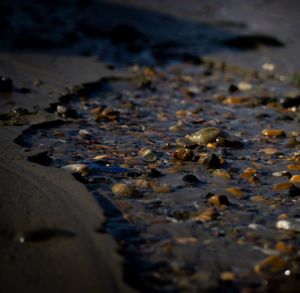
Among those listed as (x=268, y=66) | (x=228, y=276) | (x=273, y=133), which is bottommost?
(x=228, y=276)

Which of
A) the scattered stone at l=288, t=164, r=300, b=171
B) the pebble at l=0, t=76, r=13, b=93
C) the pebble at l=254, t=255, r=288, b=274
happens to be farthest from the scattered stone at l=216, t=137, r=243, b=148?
the pebble at l=0, t=76, r=13, b=93

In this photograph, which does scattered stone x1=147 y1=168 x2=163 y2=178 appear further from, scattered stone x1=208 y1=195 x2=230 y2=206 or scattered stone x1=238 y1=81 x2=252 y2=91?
scattered stone x1=238 y1=81 x2=252 y2=91

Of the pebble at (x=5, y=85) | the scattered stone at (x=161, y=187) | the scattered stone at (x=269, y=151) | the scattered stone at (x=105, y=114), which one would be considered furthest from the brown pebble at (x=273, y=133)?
the pebble at (x=5, y=85)

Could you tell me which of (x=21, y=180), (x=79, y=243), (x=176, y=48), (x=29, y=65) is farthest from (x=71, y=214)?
(x=176, y=48)

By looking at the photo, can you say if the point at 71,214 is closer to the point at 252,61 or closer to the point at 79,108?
the point at 79,108

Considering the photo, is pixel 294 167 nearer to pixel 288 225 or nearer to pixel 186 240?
pixel 288 225

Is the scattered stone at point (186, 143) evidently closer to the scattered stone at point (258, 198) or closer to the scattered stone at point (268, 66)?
the scattered stone at point (258, 198)

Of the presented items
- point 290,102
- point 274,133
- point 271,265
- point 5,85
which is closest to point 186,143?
point 274,133
